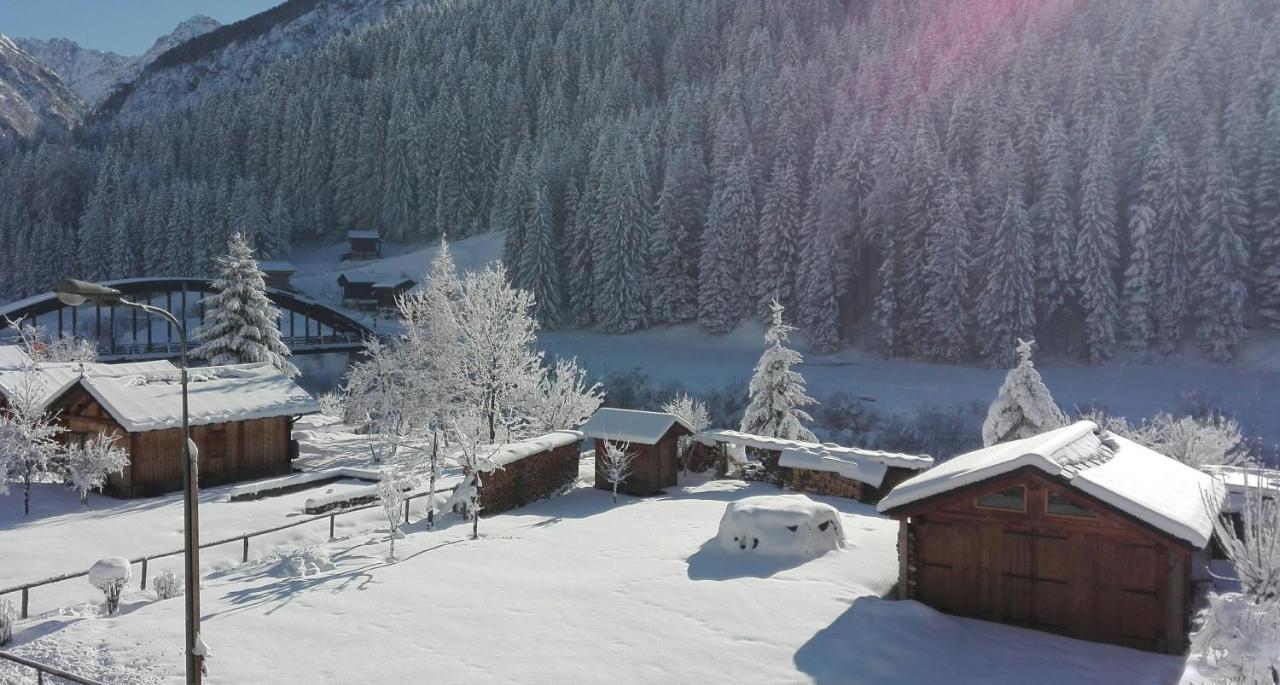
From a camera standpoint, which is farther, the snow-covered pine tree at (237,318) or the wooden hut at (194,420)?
the snow-covered pine tree at (237,318)

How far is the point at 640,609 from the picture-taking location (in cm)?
1477

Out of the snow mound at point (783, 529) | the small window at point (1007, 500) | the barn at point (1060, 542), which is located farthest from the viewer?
the snow mound at point (783, 529)

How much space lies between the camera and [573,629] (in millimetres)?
13742

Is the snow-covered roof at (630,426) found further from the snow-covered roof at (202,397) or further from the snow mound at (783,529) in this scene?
the snow-covered roof at (202,397)

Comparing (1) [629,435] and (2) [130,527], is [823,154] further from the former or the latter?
(2) [130,527]

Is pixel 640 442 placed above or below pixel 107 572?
above

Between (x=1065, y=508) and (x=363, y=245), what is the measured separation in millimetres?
97363

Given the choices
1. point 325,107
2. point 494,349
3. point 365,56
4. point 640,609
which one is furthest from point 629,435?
point 365,56

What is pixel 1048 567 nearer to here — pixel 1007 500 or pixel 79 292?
pixel 1007 500

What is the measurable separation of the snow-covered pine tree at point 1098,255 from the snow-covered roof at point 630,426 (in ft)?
127

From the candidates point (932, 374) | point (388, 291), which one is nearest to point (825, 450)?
point (932, 374)

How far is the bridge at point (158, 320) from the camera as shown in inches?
2154

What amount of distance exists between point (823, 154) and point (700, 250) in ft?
44.6

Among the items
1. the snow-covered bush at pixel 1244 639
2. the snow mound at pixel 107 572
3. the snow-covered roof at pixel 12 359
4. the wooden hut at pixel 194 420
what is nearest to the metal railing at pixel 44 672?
the snow mound at pixel 107 572
